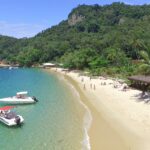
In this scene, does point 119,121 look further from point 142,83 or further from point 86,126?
point 142,83

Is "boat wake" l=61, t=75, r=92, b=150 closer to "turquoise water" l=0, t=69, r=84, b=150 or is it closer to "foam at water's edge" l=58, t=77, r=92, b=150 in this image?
"foam at water's edge" l=58, t=77, r=92, b=150

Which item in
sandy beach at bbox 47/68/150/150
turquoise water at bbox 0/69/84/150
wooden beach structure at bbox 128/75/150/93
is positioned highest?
wooden beach structure at bbox 128/75/150/93

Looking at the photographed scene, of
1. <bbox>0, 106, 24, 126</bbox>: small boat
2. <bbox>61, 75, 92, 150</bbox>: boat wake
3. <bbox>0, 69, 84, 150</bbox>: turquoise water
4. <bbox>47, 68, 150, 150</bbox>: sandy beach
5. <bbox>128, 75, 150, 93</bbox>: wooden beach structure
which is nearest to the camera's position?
<bbox>47, 68, 150, 150</bbox>: sandy beach

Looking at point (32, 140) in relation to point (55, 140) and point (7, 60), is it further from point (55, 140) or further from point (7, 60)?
point (7, 60)

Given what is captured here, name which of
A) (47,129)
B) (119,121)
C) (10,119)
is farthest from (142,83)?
(10,119)

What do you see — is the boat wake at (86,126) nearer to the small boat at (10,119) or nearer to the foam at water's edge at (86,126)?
the foam at water's edge at (86,126)

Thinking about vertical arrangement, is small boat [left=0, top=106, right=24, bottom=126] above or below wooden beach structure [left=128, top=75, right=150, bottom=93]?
below

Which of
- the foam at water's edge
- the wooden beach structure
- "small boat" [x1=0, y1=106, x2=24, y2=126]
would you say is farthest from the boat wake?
the wooden beach structure

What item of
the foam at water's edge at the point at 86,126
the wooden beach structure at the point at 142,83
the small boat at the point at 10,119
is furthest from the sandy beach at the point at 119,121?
the small boat at the point at 10,119

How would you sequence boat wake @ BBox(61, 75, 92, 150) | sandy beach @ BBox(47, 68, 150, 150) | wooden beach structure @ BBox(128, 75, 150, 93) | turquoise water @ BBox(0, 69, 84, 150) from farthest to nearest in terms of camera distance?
wooden beach structure @ BBox(128, 75, 150, 93) → turquoise water @ BBox(0, 69, 84, 150) → boat wake @ BBox(61, 75, 92, 150) → sandy beach @ BBox(47, 68, 150, 150)
